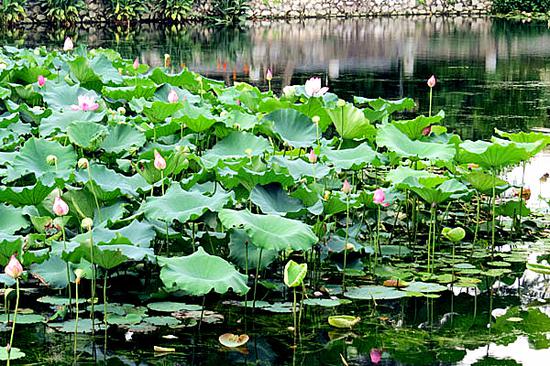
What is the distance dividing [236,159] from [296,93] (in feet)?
3.92

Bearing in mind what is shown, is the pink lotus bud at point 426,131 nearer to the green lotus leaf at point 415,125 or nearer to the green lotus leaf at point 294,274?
the green lotus leaf at point 415,125

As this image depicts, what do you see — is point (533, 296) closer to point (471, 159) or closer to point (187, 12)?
point (471, 159)

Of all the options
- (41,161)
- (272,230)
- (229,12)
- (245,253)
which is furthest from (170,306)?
(229,12)

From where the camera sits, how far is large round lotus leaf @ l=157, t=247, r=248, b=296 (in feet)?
8.00

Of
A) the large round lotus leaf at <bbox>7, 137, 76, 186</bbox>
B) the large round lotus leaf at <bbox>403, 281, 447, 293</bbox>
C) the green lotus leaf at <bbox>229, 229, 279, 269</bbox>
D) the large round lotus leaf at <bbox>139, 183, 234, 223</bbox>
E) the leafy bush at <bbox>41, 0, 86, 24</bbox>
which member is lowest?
the leafy bush at <bbox>41, 0, 86, 24</bbox>

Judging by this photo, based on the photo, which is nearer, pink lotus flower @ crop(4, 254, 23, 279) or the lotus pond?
pink lotus flower @ crop(4, 254, 23, 279)

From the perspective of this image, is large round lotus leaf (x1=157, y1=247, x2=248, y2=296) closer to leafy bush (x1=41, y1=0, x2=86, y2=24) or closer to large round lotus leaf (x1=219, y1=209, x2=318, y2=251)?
large round lotus leaf (x1=219, y1=209, x2=318, y2=251)

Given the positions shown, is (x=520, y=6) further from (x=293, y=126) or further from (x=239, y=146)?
(x=239, y=146)

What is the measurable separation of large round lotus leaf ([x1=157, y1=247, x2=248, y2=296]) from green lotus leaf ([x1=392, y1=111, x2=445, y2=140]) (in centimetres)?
131

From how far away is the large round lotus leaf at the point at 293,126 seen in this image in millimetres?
3504

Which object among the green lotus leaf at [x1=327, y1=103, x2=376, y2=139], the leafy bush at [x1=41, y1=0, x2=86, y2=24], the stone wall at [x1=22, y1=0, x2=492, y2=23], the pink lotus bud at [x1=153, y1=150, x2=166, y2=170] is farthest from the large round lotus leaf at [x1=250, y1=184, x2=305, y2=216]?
the stone wall at [x1=22, y1=0, x2=492, y2=23]

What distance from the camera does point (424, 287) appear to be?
9.98ft

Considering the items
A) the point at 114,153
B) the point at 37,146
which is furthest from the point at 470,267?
the point at 37,146

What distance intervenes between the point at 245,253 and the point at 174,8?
15223mm
